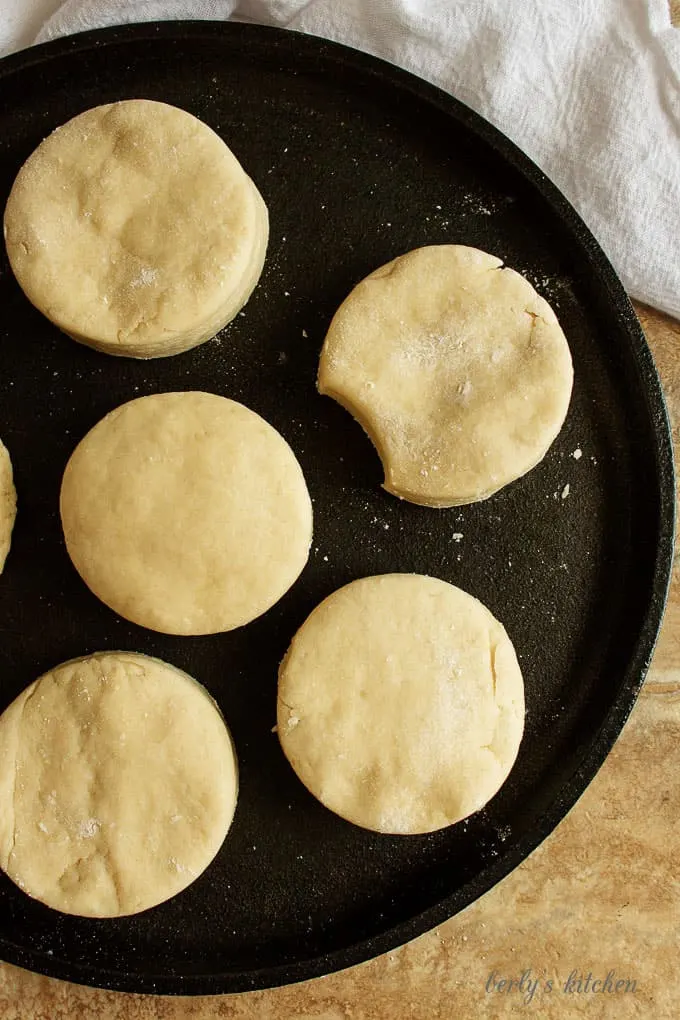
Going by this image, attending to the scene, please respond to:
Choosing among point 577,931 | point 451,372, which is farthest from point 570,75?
point 577,931

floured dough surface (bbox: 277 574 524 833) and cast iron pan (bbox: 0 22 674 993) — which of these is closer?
floured dough surface (bbox: 277 574 524 833)

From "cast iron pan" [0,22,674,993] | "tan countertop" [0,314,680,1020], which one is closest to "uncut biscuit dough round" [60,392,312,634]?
"cast iron pan" [0,22,674,993]

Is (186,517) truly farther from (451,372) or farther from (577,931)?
(577,931)

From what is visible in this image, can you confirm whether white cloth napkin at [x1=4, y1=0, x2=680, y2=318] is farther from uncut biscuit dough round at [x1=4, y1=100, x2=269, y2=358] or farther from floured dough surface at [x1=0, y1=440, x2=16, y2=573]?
floured dough surface at [x1=0, y1=440, x2=16, y2=573]

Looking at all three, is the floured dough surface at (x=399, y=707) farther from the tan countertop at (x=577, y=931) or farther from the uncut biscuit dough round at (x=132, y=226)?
the uncut biscuit dough round at (x=132, y=226)

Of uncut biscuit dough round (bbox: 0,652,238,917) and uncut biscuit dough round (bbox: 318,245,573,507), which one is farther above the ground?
uncut biscuit dough round (bbox: 318,245,573,507)

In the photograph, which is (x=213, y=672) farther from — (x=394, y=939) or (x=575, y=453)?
(x=575, y=453)
